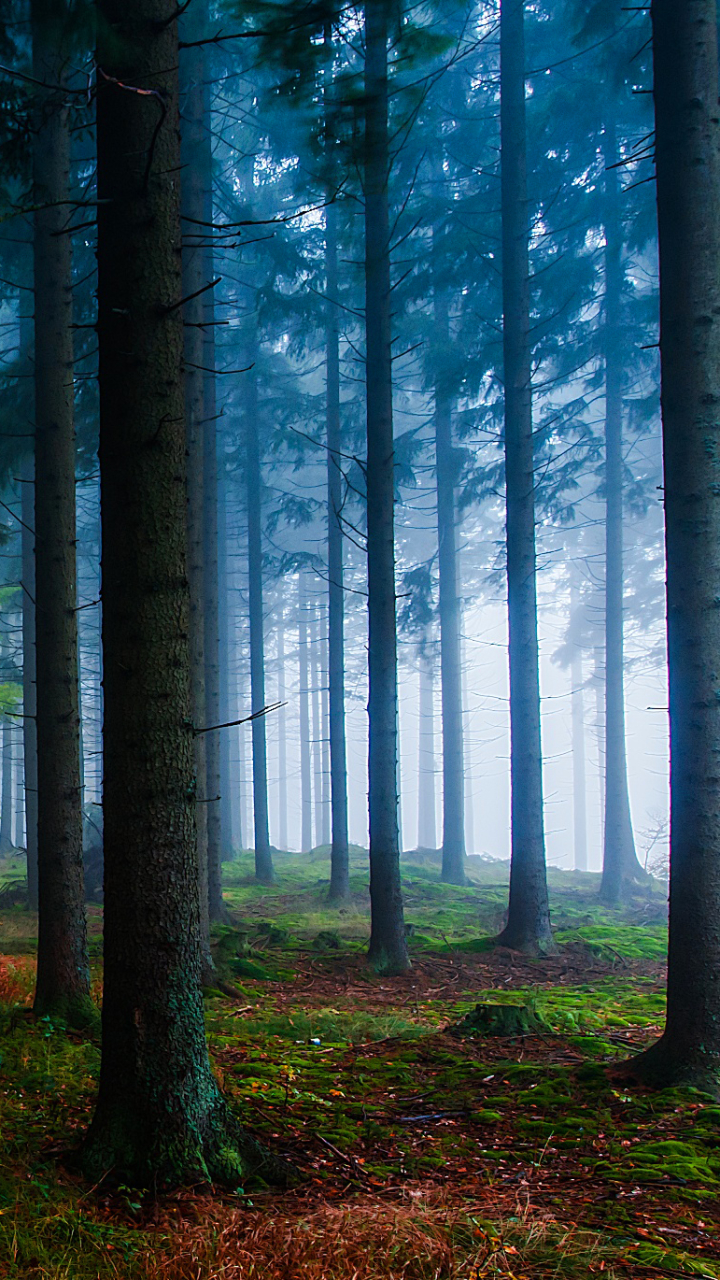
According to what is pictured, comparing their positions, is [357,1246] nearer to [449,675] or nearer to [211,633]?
[211,633]

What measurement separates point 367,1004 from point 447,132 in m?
15.8

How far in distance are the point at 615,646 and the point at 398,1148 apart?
14293 millimetres

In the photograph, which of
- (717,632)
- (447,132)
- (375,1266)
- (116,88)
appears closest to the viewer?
(375,1266)

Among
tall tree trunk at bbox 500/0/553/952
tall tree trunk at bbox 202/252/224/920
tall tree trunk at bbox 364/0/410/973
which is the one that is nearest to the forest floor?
tall tree trunk at bbox 364/0/410/973

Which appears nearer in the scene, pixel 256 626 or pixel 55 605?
pixel 55 605

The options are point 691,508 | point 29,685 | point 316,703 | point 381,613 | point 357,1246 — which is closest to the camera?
point 357,1246

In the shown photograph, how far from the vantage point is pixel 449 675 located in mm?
21484

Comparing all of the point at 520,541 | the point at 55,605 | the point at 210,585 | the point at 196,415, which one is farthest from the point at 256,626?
the point at 55,605

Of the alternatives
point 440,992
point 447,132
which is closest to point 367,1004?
point 440,992

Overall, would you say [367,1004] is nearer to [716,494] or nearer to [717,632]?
[717,632]

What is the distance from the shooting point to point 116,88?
4.03m

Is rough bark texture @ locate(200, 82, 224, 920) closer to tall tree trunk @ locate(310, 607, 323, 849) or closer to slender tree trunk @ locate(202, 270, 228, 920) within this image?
slender tree trunk @ locate(202, 270, 228, 920)

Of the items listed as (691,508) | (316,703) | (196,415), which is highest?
(196,415)

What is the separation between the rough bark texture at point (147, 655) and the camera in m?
3.69
